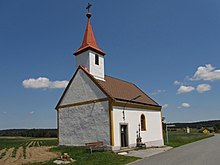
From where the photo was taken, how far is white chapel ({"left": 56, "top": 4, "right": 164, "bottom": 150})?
63.9 feet

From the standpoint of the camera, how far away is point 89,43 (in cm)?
2356

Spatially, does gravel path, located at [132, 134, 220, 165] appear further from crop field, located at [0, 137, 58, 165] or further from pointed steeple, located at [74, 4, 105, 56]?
pointed steeple, located at [74, 4, 105, 56]

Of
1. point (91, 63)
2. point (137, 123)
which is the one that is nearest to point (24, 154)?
point (91, 63)

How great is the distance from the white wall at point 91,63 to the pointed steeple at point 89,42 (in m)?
0.35

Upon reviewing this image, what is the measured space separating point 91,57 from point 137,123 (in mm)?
7370

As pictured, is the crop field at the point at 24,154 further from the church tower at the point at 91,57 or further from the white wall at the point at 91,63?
the church tower at the point at 91,57

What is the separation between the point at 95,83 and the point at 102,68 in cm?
300

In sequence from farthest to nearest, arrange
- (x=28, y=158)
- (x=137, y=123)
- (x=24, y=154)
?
(x=137, y=123) → (x=24, y=154) → (x=28, y=158)

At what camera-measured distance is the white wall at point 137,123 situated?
19.4 metres

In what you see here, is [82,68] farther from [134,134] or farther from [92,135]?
[134,134]

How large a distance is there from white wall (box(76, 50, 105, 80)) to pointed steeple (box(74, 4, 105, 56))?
0.35 metres

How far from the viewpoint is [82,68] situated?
72.4 ft

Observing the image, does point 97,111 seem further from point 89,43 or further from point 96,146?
point 89,43

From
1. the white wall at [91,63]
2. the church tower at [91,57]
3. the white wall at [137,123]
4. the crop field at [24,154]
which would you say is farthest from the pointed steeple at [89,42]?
the crop field at [24,154]
